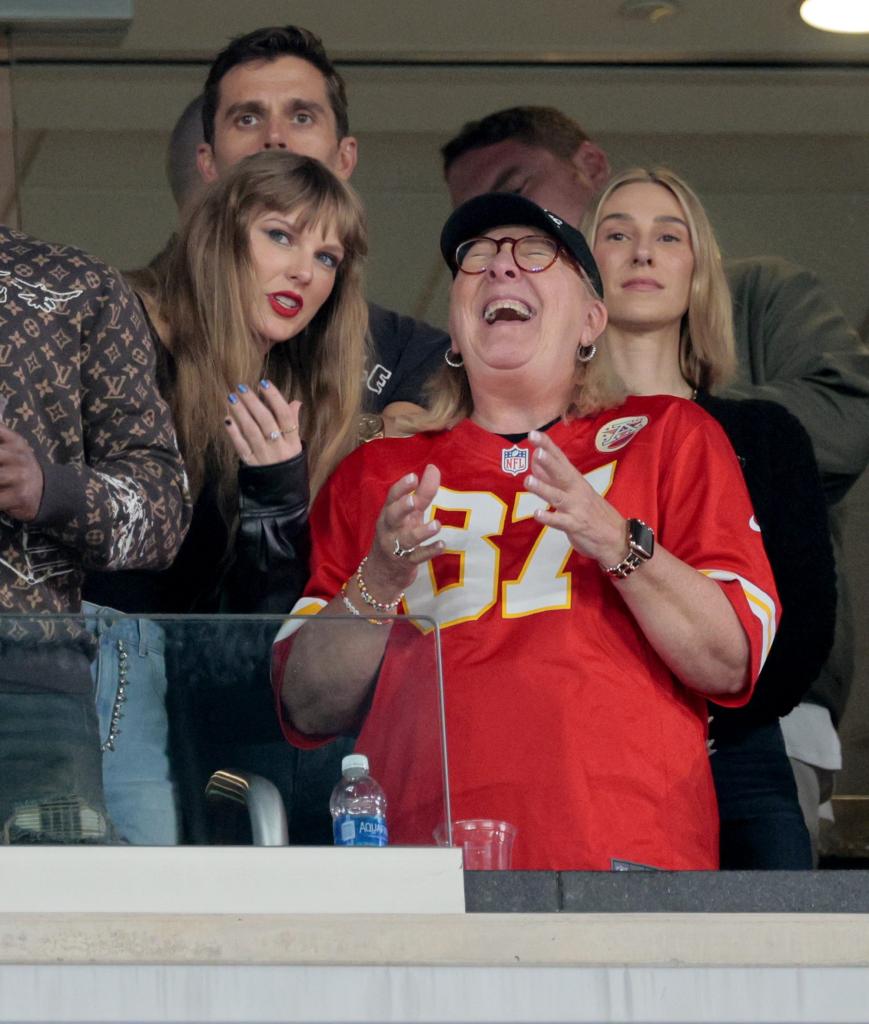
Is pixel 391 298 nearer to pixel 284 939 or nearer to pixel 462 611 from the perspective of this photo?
pixel 462 611

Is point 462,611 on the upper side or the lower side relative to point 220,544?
lower

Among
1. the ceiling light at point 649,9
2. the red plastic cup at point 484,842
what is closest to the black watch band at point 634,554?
the red plastic cup at point 484,842

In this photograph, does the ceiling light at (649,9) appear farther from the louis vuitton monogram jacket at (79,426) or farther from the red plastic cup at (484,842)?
the red plastic cup at (484,842)

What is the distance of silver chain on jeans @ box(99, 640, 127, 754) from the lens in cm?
231

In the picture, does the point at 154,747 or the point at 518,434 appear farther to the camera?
the point at 518,434

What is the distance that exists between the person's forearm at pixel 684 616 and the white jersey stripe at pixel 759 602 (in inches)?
1.4

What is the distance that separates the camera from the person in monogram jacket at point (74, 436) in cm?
272

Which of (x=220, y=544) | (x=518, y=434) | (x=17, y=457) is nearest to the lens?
(x=17, y=457)

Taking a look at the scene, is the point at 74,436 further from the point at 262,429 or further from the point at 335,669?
the point at 335,669

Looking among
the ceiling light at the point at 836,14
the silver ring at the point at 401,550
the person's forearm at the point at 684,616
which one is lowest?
the person's forearm at the point at 684,616

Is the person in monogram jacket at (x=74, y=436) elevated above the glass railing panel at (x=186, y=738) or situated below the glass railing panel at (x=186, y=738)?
above

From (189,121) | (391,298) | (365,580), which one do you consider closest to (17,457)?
(365,580)

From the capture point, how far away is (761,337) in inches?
155

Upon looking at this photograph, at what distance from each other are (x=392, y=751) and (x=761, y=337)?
1797mm
